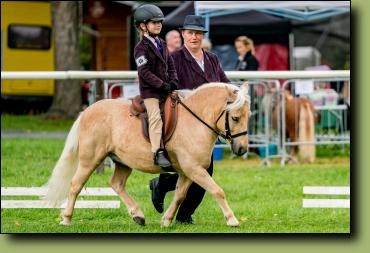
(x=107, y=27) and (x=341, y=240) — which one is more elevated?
(x=107, y=27)

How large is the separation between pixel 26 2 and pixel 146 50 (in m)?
20.7

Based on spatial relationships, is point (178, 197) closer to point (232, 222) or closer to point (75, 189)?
point (232, 222)

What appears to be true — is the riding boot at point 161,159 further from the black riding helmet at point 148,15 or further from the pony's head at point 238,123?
the black riding helmet at point 148,15

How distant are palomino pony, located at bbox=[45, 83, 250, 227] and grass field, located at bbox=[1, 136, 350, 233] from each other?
38cm

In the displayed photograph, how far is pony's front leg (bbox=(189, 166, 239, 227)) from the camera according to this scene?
9.66 metres

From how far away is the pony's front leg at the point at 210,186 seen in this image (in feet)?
31.7

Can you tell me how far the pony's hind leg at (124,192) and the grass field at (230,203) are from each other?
0.43 feet

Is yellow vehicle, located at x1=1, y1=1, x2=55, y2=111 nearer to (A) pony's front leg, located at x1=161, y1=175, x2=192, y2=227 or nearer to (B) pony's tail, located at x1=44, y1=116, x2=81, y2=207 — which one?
(B) pony's tail, located at x1=44, y1=116, x2=81, y2=207

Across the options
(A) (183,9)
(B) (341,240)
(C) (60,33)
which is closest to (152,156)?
(B) (341,240)

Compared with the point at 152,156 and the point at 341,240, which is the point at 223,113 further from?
the point at 341,240

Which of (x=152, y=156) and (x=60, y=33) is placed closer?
(x=152, y=156)

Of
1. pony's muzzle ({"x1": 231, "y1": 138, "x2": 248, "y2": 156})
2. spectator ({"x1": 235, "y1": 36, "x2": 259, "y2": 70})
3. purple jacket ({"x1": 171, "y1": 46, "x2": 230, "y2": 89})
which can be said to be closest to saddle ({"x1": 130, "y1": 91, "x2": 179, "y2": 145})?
purple jacket ({"x1": 171, "y1": 46, "x2": 230, "y2": 89})

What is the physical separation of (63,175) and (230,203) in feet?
8.35

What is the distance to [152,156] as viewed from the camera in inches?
389
